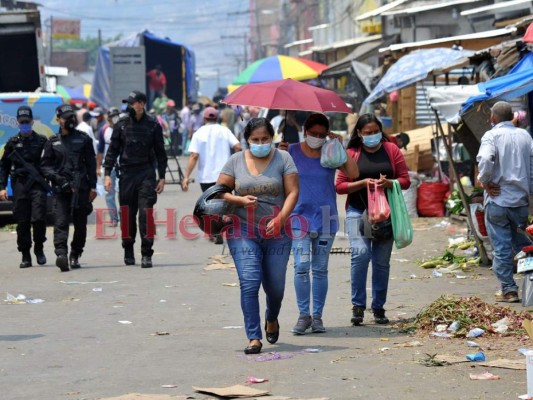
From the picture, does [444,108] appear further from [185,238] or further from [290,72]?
[290,72]

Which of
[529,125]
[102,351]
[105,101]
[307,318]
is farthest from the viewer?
[105,101]

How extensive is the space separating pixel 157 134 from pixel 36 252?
230 centimetres

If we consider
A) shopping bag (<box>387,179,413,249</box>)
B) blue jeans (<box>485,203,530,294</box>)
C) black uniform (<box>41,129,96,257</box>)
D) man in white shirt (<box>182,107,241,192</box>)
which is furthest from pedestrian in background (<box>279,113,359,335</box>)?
man in white shirt (<box>182,107,241,192</box>)

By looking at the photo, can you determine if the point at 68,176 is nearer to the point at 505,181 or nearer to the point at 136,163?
the point at 136,163

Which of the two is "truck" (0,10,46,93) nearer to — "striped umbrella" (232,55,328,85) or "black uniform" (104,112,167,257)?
"black uniform" (104,112,167,257)

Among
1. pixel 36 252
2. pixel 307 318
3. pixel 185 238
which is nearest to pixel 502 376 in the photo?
pixel 307 318

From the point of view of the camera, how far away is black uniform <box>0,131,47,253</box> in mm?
14781

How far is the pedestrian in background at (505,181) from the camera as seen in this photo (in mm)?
11141

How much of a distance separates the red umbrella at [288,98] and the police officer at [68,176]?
14.9ft

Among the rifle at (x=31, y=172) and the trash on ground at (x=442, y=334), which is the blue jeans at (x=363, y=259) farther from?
the rifle at (x=31, y=172)

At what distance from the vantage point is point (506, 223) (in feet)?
37.0

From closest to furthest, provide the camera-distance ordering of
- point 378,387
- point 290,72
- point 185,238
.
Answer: point 378,387
point 185,238
point 290,72

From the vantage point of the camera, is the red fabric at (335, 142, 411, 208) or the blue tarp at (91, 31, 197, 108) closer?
the red fabric at (335, 142, 411, 208)

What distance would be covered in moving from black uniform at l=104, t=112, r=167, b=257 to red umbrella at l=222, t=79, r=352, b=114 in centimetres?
414
